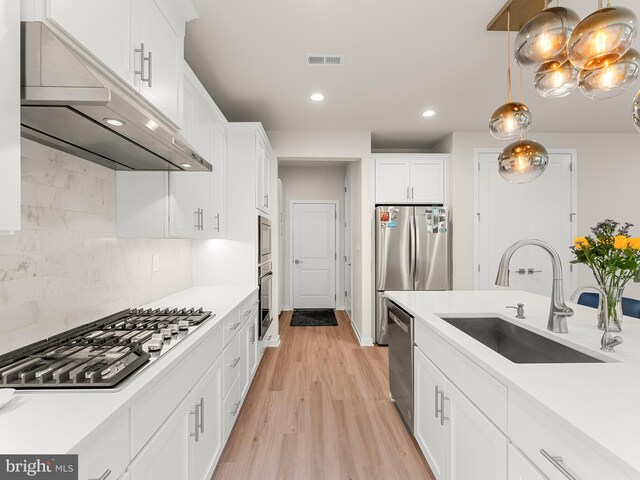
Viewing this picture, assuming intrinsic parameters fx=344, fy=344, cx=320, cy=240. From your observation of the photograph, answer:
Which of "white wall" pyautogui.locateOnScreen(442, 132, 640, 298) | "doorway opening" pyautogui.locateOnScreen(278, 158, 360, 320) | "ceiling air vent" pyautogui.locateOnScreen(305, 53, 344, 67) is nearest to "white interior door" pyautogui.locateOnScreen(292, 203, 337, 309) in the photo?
"doorway opening" pyautogui.locateOnScreen(278, 158, 360, 320)

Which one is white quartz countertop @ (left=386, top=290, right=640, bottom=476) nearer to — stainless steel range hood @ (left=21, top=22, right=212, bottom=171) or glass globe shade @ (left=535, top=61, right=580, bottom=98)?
glass globe shade @ (left=535, top=61, right=580, bottom=98)

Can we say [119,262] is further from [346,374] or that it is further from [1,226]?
[346,374]

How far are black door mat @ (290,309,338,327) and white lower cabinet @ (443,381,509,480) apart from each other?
372 centimetres

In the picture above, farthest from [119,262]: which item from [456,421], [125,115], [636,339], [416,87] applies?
[416,87]

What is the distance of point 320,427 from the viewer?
2.41 m

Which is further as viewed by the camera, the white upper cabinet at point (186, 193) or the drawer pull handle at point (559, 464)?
the white upper cabinet at point (186, 193)

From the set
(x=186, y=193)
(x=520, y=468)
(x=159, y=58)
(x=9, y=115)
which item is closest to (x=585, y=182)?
(x=520, y=468)

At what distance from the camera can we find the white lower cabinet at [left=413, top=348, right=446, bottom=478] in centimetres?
168

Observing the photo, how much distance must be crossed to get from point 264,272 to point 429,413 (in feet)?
7.20

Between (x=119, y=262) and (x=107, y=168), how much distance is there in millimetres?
543

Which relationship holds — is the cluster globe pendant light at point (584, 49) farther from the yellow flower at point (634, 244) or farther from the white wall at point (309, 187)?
the white wall at point (309, 187)

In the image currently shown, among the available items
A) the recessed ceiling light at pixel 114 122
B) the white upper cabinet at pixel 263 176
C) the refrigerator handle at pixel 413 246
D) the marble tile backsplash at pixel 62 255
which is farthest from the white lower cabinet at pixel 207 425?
the refrigerator handle at pixel 413 246

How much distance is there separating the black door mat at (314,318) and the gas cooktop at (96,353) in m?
3.54

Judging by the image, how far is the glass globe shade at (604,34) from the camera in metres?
1.17
